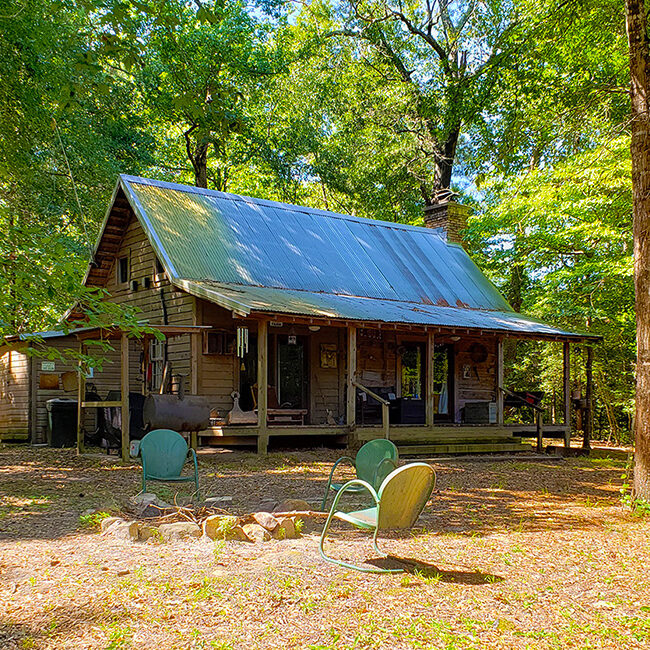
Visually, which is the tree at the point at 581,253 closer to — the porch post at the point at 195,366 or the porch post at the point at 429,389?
the porch post at the point at 429,389

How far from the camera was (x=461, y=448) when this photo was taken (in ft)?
49.6

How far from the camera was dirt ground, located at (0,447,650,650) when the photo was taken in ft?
13.0

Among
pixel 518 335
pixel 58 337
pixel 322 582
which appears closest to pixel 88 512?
pixel 322 582

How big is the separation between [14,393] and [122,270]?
3.99 m

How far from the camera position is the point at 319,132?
29.7 metres

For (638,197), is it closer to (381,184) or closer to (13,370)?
(13,370)

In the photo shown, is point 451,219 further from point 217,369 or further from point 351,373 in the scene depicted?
point 217,369

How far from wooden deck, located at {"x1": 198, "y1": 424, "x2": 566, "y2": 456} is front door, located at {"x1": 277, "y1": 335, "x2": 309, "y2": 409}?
1.08 meters

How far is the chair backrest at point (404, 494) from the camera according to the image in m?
5.28

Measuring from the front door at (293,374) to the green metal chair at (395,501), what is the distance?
10642mm

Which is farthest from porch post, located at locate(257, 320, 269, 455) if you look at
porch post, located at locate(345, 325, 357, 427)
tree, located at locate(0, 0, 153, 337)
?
tree, located at locate(0, 0, 153, 337)

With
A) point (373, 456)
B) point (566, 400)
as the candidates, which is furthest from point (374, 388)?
point (373, 456)

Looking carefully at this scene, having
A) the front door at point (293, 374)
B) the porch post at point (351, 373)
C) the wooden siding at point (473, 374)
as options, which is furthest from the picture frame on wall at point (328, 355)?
the wooden siding at point (473, 374)

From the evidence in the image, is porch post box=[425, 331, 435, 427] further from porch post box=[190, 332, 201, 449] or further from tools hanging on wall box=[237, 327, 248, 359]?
porch post box=[190, 332, 201, 449]
